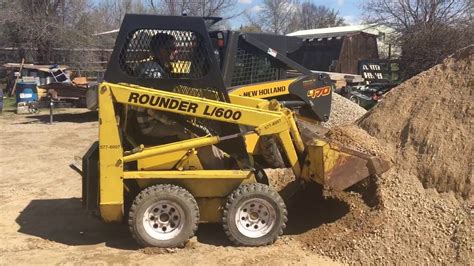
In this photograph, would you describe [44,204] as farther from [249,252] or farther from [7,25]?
[7,25]

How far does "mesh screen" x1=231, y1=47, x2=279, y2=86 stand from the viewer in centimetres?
836

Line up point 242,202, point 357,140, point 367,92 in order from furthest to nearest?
point 367,92, point 357,140, point 242,202

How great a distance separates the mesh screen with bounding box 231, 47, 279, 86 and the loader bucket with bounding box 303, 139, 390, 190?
2.81 meters

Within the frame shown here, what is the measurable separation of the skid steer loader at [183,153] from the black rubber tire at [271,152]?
163 millimetres

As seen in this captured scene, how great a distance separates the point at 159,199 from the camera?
5.64 meters

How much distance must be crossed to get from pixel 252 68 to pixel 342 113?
4201mm

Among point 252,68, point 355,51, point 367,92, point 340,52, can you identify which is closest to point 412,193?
point 252,68

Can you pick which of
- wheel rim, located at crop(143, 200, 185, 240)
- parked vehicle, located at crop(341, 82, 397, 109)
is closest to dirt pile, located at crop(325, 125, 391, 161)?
wheel rim, located at crop(143, 200, 185, 240)

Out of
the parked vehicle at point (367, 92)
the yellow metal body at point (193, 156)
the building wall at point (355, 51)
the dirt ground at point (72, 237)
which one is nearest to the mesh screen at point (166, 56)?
the yellow metal body at point (193, 156)

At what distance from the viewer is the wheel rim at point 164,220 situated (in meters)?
5.68

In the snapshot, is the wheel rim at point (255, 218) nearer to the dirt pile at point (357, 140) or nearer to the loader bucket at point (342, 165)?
the loader bucket at point (342, 165)

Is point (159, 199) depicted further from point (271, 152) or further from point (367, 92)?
point (367, 92)

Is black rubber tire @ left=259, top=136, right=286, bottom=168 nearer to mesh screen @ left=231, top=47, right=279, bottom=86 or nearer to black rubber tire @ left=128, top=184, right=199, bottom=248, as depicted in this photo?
black rubber tire @ left=128, top=184, right=199, bottom=248

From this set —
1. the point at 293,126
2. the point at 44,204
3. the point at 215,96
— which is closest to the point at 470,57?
the point at 293,126
